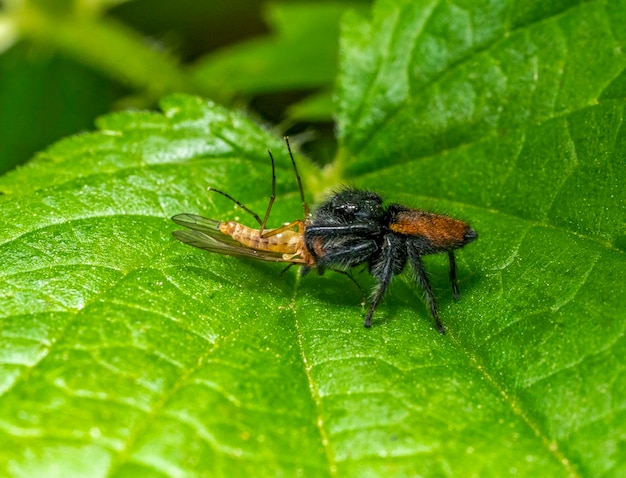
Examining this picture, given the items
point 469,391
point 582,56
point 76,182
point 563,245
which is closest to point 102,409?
point 469,391

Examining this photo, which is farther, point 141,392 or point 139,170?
point 139,170

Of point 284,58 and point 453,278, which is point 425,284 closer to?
point 453,278

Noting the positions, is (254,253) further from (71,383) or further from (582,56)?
(582,56)

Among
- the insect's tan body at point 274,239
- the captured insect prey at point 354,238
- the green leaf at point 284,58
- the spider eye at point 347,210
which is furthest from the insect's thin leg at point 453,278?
the green leaf at point 284,58

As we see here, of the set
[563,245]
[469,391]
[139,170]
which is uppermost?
[139,170]

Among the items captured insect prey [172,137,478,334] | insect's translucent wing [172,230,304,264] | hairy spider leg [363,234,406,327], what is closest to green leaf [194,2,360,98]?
captured insect prey [172,137,478,334]

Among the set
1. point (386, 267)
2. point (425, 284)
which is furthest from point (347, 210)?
point (425, 284)
